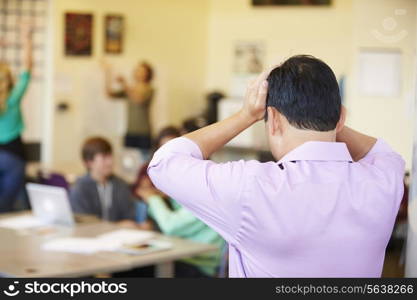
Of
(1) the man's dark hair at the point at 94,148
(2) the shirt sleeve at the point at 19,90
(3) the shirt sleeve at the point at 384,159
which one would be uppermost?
(3) the shirt sleeve at the point at 384,159

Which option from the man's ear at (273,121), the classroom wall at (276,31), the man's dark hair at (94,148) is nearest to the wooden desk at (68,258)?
the man's dark hair at (94,148)

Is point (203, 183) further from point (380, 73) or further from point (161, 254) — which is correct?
point (161, 254)

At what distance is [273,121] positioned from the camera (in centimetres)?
169

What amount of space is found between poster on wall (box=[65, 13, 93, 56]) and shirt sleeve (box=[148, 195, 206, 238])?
5.30m

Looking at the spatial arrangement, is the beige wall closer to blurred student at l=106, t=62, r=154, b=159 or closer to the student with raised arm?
blurred student at l=106, t=62, r=154, b=159

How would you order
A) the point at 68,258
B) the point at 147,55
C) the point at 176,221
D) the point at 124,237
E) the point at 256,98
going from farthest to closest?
the point at 147,55
the point at 176,221
the point at 124,237
the point at 68,258
the point at 256,98

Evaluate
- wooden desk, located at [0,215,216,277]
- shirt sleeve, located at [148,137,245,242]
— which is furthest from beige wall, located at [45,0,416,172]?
shirt sleeve, located at [148,137,245,242]

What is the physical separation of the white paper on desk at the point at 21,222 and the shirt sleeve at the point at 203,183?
11.2ft

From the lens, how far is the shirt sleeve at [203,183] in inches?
63.7

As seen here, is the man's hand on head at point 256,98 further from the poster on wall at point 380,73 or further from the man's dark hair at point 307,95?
the poster on wall at point 380,73

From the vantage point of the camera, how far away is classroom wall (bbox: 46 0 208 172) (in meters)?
Result: 9.86

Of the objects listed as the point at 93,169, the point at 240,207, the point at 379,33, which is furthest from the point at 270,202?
the point at 93,169

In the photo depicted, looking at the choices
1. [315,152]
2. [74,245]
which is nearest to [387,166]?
[315,152]

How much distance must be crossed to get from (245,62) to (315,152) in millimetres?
9763
